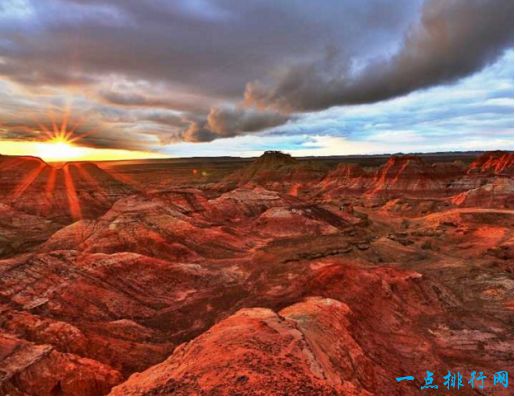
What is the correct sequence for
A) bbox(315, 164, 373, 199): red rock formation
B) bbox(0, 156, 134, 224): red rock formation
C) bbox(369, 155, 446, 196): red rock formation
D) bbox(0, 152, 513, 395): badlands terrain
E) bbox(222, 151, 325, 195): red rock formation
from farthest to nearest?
1. bbox(222, 151, 325, 195): red rock formation
2. bbox(315, 164, 373, 199): red rock formation
3. bbox(369, 155, 446, 196): red rock formation
4. bbox(0, 156, 134, 224): red rock formation
5. bbox(0, 152, 513, 395): badlands terrain

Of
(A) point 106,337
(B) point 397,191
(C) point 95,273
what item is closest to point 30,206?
(C) point 95,273

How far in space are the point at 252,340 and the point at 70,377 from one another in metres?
8.58

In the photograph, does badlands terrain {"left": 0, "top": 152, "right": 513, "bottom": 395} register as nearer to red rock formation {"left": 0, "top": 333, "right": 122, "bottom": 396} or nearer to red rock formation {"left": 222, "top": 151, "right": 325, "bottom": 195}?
red rock formation {"left": 0, "top": 333, "right": 122, "bottom": 396}

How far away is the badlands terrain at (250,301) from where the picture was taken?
13461 millimetres

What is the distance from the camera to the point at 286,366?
37.7ft

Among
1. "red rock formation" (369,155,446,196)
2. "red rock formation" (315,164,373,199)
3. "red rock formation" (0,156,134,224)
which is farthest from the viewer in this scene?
"red rock formation" (315,164,373,199)

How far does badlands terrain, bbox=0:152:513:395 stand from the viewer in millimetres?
13461

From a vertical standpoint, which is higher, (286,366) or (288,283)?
(286,366)

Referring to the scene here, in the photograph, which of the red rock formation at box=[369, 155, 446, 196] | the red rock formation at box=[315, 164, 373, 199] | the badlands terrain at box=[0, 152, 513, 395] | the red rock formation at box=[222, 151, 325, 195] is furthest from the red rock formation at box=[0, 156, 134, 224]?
the red rock formation at box=[369, 155, 446, 196]

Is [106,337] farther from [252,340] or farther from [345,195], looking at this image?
[345,195]

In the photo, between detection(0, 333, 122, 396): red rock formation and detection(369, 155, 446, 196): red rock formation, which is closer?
detection(0, 333, 122, 396): red rock formation

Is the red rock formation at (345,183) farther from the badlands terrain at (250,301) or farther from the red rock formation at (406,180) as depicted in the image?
the badlands terrain at (250,301)

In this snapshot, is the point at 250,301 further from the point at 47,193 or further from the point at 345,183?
the point at 345,183

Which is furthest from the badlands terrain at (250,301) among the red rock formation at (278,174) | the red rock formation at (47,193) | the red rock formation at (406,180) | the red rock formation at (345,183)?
the red rock formation at (278,174)
